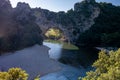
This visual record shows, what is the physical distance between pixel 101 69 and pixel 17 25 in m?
66.5

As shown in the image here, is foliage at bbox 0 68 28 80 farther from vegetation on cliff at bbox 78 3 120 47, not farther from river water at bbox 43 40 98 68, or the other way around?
vegetation on cliff at bbox 78 3 120 47

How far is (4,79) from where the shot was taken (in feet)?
48.9

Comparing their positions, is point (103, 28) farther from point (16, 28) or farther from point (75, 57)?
point (16, 28)

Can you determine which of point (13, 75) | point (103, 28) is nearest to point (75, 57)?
point (103, 28)

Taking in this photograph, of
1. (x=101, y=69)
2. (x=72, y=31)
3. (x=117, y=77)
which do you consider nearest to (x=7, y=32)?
(x=101, y=69)

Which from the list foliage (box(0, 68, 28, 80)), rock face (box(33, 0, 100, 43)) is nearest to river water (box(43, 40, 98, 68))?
rock face (box(33, 0, 100, 43))

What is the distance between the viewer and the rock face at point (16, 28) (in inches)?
3054

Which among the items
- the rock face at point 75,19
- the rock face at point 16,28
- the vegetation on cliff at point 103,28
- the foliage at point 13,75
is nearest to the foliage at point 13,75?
the foliage at point 13,75

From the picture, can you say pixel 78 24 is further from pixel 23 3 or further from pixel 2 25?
pixel 2 25

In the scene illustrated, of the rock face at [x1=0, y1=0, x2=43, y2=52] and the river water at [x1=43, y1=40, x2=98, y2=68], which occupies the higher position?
the rock face at [x1=0, y1=0, x2=43, y2=52]

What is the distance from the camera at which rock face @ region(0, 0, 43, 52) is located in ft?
254

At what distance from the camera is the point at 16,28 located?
8419 centimetres

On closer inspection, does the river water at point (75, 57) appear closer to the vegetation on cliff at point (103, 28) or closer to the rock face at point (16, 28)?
the rock face at point (16, 28)

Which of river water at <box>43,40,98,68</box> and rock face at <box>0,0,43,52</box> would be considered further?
rock face at <box>0,0,43,52</box>
